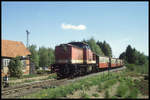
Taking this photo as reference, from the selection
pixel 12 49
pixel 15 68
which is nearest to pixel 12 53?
pixel 12 49

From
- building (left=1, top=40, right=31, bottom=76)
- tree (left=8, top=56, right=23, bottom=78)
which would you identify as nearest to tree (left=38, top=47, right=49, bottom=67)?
building (left=1, top=40, right=31, bottom=76)

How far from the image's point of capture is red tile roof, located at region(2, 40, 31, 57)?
2758 centimetres

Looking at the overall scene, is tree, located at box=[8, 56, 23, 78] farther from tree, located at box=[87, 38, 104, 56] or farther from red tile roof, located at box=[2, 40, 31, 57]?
tree, located at box=[87, 38, 104, 56]

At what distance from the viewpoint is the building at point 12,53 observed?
25.8 metres

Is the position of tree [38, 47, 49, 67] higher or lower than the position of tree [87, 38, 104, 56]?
lower

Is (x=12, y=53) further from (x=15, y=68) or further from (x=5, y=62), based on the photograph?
(x=15, y=68)

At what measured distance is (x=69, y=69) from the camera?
19812 mm

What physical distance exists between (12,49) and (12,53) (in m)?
1.68

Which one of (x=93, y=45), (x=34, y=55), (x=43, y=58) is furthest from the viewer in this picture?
(x=93, y=45)

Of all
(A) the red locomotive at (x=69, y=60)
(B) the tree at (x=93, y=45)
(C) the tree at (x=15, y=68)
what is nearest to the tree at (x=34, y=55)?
(C) the tree at (x=15, y=68)

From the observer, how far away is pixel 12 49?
29844mm

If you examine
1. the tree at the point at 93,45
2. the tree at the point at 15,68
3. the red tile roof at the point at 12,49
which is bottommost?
the tree at the point at 15,68

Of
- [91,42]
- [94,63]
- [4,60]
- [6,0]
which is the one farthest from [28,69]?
[91,42]

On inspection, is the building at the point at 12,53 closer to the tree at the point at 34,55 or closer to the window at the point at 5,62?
the window at the point at 5,62
